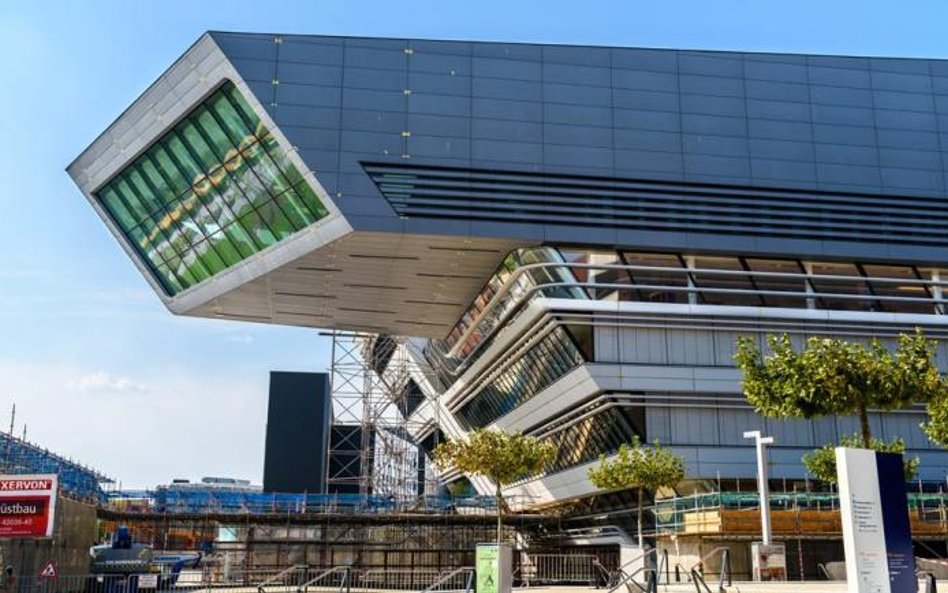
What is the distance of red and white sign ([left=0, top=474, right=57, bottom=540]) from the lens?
31594 mm

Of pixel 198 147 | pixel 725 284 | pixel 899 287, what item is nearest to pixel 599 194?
pixel 725 284

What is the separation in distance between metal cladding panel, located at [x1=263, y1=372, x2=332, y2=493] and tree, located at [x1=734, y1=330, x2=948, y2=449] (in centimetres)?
6969

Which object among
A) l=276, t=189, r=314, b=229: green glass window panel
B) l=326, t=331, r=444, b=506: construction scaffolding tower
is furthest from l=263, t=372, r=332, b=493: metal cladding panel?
l=276, t=189, r=314, b=229: green glass window panel

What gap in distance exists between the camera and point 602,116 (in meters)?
42.9

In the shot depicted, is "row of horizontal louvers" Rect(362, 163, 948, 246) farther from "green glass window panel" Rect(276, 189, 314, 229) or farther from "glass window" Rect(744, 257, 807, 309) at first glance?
"green glass window panel" Rect(276, 189, 314, 229)

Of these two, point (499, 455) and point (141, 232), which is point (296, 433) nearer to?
point (141, 232)

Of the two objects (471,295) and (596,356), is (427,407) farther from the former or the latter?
(596,356)

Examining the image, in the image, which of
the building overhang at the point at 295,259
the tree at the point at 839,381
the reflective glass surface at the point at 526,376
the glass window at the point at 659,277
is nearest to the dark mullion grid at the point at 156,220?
the building overhang at the point at 295,259

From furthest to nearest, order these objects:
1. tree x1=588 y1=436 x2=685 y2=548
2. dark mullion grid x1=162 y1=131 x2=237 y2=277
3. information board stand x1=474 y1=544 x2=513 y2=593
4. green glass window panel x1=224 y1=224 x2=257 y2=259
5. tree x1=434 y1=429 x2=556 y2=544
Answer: green glass window panel x1=224 y1=224 x2=257 y2=259
dark mullion grid x1=162 y1=131 x2=237 y2=277
tree x1=434 y1=429 x2=556 y2=544
tree x1=588 y1=436 x2=685 y2=548
information board stand x1=474 y1=544 x2=513 y2=593

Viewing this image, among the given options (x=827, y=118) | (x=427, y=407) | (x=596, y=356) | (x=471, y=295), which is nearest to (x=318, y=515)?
(x=471, y=295)

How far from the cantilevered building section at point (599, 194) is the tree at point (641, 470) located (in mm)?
2699

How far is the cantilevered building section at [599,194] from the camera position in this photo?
40719mm

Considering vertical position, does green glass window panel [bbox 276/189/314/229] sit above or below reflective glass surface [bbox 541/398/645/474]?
above

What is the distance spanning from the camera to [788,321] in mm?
42688
